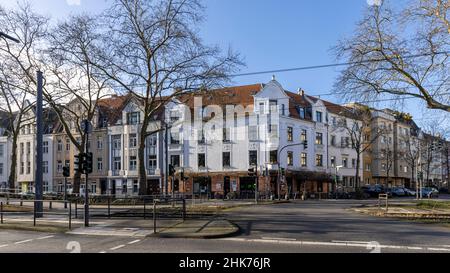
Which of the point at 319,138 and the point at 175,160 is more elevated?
the point at 319,138

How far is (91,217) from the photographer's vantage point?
70.8ft

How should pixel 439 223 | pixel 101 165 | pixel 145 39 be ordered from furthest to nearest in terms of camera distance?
pixel 101 165 → pixel 145 39 → pixel 439 223

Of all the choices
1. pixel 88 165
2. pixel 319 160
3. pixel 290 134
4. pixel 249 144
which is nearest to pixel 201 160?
pixel 249 144

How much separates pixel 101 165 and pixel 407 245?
5529 centimetres

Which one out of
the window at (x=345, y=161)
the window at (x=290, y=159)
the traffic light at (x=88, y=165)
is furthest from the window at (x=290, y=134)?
the traffic light at (x=88, y=165)

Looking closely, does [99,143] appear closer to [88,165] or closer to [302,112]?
[302,112]

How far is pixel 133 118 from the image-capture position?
60.6 m

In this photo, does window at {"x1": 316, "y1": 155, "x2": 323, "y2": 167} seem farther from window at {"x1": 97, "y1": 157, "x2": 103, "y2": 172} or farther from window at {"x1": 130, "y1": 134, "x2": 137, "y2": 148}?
window at {"x1": 97, "y1": 157, "x2": 103, "y2": 172}

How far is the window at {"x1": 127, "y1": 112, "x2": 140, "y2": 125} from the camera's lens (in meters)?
60.2

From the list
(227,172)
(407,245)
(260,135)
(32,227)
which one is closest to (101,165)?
(227,172)

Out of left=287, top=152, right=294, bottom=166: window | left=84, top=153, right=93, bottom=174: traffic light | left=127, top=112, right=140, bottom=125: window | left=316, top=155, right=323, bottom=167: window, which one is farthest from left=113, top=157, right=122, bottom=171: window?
left=84, top=153, right=93, bottom=174: traffic light

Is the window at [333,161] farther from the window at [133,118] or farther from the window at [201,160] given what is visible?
the window at [133,118]
